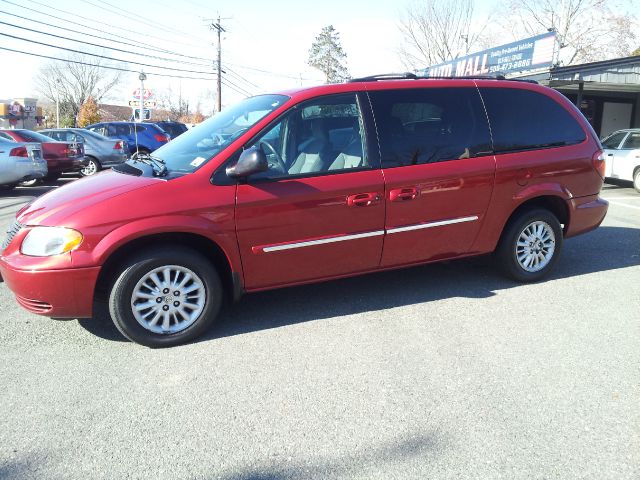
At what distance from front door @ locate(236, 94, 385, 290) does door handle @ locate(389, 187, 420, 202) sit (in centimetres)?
11

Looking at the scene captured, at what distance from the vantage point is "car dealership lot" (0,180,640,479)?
2500 millimetres

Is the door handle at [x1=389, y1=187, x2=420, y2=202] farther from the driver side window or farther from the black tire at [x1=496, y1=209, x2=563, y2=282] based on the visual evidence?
the black tire at [x1=496, y1=209, x2=563, y2=282]

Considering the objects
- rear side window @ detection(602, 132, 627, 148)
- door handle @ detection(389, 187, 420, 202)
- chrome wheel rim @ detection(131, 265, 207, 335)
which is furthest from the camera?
rear side window @ detection(602, 132, 627, 148)

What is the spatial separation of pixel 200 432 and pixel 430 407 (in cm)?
126

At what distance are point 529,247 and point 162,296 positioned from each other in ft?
11.0

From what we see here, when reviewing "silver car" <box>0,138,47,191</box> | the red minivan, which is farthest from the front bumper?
"silver car" <box>0,138,47,191</box>

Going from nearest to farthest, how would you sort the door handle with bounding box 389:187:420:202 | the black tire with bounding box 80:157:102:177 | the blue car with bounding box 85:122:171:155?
the door handle with bounding box 389:187:420:202 → the black tire with bounding box 80:157:102:177 → the blue car with bounding box 85:122:171:155

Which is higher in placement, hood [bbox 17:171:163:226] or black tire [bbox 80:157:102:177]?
hood [bbox 17:171:163:226]

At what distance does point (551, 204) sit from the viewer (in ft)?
16.6

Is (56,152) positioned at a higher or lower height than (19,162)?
higher

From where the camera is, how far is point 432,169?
14.1 feet

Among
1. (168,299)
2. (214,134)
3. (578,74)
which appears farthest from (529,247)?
(578,74)

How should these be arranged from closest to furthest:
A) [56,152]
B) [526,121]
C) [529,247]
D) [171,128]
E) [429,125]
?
[429,125] < [526,121] < [529,247] < [56,152] < [171,128]

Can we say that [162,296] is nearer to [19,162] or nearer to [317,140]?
[317,140]
